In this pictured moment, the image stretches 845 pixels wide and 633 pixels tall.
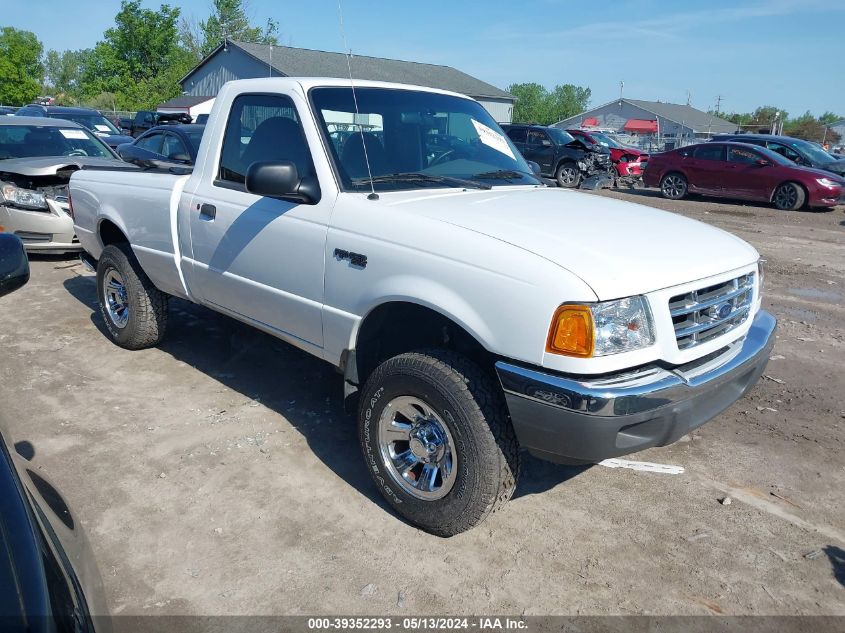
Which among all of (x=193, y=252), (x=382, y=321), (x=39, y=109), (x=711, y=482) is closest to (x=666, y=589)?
(x=711, y=482)

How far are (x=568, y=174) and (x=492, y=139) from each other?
1562 cm

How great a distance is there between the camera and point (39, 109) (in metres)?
22.1

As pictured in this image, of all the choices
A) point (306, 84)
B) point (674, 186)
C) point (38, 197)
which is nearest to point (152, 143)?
point (38, 197)

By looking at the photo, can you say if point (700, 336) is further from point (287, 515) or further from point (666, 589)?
point (287, 515)

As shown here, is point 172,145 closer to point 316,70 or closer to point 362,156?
point 362,156

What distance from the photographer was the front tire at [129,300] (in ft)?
17.1

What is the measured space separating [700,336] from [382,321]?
4.82 ft

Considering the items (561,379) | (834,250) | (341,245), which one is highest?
(341,245)

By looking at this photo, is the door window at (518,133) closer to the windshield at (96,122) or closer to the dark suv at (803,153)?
the dark suv at (803,153)

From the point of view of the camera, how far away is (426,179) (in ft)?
12.3

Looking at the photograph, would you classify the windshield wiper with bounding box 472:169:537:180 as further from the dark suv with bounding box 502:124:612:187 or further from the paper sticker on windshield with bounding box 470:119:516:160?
the dark suv with bounding box 502:124:612:187

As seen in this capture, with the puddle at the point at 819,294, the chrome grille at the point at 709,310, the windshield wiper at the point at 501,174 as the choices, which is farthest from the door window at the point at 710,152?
the chrome grille at the point at 709,310

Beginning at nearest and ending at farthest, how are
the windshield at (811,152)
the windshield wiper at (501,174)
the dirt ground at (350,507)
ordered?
1. the dirt ground at (350,507)
2. the windshield wiper at (501,174)
3. the windshield at (811,152)

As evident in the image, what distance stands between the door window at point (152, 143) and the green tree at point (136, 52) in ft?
190
